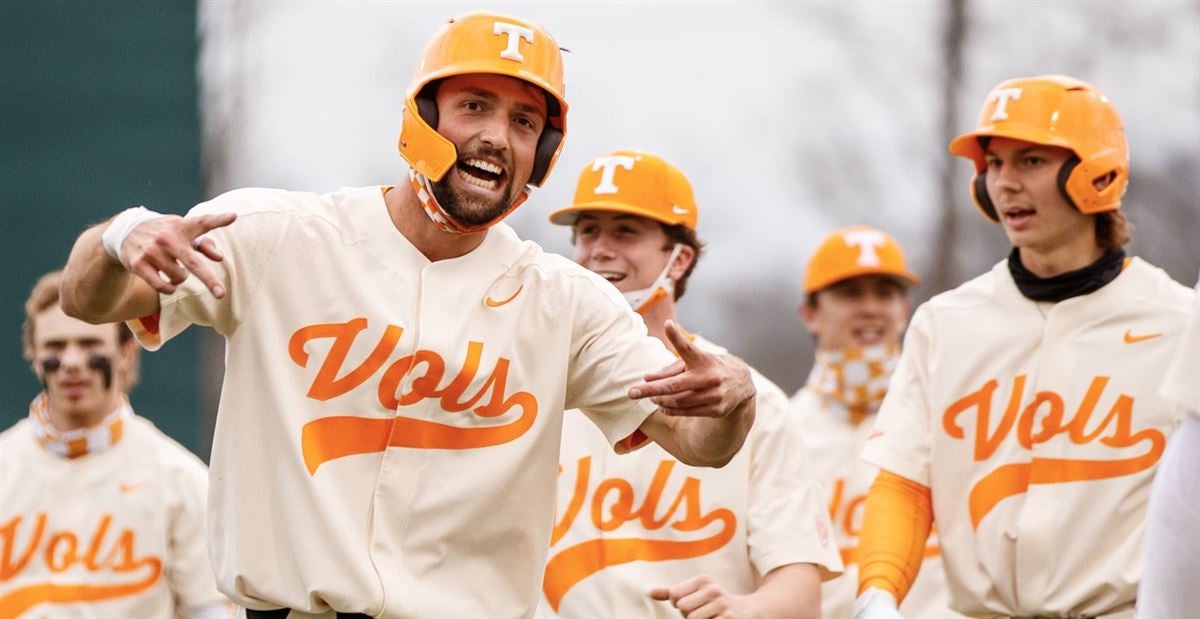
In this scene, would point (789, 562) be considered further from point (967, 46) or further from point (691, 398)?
point (967, 46)

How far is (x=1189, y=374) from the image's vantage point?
4547mm

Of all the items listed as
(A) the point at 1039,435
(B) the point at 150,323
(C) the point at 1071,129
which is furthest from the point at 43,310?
(C) the point at 1071,129

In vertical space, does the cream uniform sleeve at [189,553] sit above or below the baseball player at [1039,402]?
below

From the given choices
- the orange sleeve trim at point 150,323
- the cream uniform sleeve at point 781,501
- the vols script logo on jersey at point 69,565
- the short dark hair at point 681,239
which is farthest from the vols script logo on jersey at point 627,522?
the vols script logo on jersey at point 69,565

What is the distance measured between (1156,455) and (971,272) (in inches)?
441

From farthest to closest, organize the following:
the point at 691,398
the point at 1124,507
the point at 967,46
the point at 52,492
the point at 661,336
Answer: the point at 967,46 < the point at 52,492 < the point at 661,336 < the point at 1124,507 < the point at 691,398

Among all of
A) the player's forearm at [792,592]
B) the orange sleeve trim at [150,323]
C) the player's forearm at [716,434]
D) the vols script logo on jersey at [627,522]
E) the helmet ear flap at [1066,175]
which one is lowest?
the player's forearm at [792,592]

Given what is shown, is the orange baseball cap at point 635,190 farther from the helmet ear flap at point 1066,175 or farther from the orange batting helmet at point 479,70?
the orange batting helmet at point 479,70

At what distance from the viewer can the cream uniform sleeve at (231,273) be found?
496cm

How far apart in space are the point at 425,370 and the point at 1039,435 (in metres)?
2.69

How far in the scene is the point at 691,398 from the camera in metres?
4.85

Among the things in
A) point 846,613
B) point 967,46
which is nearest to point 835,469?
point 846,613

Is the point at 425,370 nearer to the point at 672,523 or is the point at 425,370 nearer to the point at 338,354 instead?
the point at 338,354

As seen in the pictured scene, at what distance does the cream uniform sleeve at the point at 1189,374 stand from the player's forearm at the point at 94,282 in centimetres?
258
